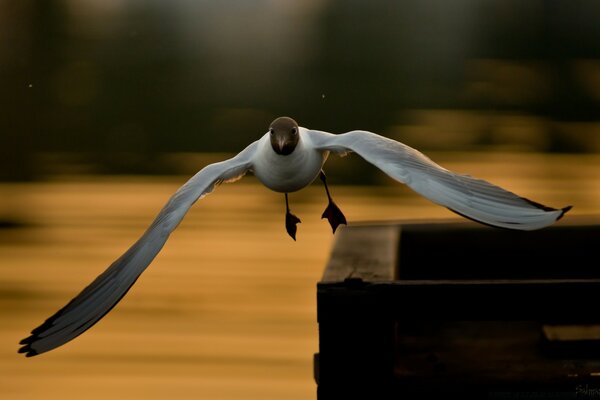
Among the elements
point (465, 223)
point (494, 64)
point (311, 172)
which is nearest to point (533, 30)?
point (494, 64)

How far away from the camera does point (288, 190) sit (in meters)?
4.09

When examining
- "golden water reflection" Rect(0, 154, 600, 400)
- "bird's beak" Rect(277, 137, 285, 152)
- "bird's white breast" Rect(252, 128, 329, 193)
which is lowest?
"golden water reflection" Rect(0, 154, 600, 400)

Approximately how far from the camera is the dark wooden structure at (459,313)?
3613 millimetres

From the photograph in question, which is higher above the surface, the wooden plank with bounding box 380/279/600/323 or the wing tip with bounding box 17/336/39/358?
the wooden plank with bounding box 380/279/600/323

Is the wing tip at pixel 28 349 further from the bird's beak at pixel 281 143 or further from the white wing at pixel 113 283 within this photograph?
the bird's beak at pixel 281 143

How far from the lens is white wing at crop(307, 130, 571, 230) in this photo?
3.34 meters

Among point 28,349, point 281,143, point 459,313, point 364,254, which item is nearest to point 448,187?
point 459,313

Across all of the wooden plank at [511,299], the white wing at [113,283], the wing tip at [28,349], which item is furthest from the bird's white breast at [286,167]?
the wing tip at [28,349]

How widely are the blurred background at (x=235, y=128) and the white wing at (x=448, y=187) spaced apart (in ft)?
8.88

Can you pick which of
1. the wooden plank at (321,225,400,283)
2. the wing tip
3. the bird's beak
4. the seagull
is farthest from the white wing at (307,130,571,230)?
the wing tip

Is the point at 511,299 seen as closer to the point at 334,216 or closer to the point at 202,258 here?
the point at 334,216

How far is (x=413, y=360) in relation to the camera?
4.34 m

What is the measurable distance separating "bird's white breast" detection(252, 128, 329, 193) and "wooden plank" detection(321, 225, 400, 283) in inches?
11.2

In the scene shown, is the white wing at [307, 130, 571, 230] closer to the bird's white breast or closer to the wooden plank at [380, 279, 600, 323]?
the bird's white breast
